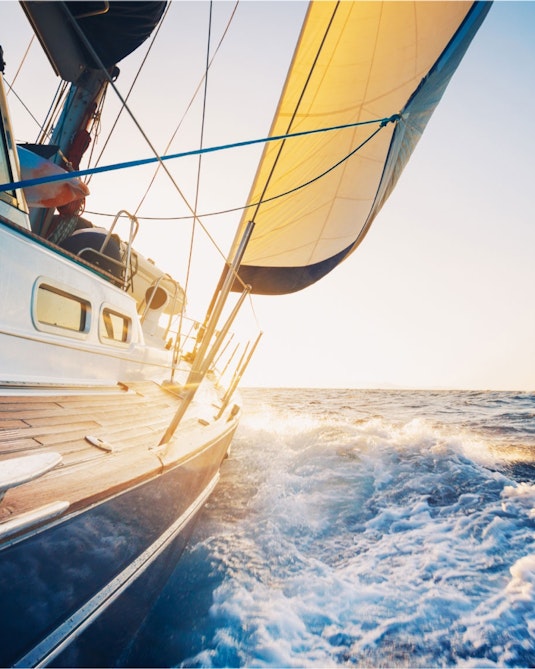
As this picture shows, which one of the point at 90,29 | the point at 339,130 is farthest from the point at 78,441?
the point at 90,29

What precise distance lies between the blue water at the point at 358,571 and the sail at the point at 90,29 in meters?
6.93

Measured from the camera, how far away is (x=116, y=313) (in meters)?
4.29

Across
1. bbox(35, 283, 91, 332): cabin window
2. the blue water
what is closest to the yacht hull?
the blue water

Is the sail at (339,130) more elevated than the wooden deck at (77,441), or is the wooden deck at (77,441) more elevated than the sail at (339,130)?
the sail at (339,130)

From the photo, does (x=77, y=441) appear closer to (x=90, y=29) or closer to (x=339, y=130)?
(x=339, y=130)

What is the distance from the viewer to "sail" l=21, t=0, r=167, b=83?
402 centimetres

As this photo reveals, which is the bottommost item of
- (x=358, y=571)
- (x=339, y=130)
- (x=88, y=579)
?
(x=358, y=571)

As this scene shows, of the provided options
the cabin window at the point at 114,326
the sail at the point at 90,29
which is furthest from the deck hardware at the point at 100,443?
the sail at the point at 90,29

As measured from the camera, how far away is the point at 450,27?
5.03 meters

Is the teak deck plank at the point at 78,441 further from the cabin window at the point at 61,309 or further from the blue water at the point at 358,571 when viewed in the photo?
the blue water at the point at 358,571

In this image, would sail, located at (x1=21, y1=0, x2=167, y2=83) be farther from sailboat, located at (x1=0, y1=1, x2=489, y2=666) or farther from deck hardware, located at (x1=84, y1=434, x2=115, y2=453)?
deck hardware, located at (x1=84, y1=434, x2=115, y2=453)

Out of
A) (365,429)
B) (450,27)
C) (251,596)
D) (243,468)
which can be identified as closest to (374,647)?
(251,596)

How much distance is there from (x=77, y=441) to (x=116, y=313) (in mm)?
2665

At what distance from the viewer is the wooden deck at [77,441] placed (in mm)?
1273
